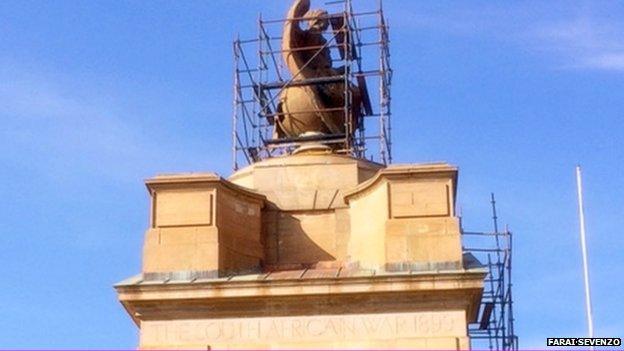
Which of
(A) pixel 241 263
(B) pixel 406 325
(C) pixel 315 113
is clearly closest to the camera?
(B) pixel 406 325

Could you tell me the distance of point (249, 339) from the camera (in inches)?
1299

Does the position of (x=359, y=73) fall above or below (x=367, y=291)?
above

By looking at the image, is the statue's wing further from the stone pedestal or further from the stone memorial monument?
the stone pedestal

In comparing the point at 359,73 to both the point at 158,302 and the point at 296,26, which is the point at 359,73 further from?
the point at 158,302

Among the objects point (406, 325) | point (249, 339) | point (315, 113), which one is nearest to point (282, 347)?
point (249, 339)

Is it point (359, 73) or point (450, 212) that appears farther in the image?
point (359, 73)

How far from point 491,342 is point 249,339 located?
12.0 metres

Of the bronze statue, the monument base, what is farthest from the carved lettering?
the bronze statue

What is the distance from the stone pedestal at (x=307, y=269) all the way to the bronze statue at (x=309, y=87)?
4520mm

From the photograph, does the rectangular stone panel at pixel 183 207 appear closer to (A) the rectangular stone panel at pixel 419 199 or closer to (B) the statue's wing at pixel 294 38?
(A) the rectangular stone panel at pixel 419 199

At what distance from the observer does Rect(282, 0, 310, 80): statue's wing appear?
136 ft

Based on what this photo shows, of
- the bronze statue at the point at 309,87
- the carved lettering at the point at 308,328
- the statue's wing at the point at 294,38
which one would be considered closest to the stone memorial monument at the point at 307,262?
the carved lettering at the point at 308,328

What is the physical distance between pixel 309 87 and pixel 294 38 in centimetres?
177

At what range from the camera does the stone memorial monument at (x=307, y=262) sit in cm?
3275
